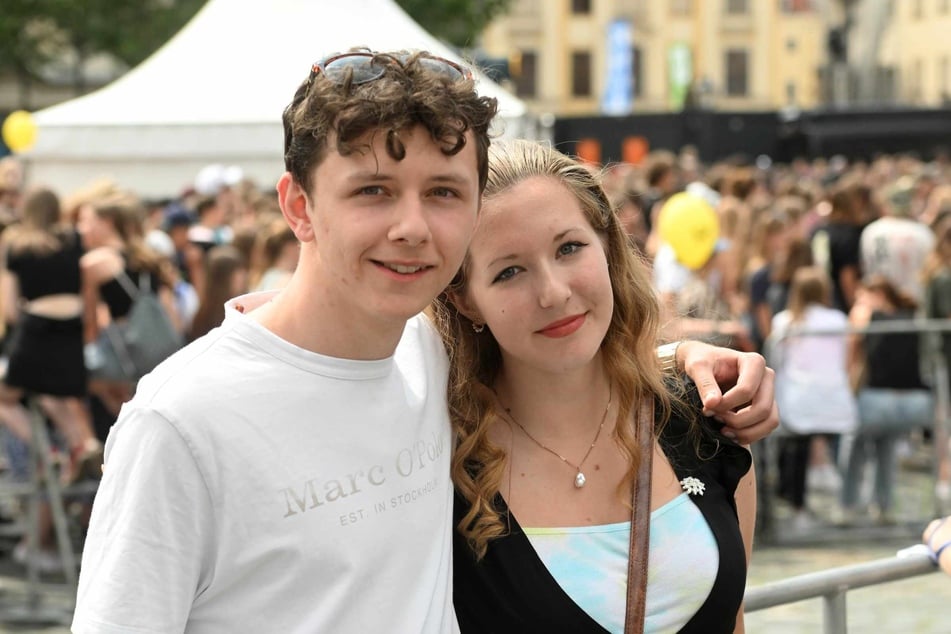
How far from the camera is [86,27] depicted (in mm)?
39500

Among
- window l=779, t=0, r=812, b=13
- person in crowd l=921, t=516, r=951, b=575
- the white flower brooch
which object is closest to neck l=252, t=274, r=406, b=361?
the white flower brooch

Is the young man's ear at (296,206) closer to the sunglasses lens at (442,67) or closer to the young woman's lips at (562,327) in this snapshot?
the sunglasses lens at (442,67)

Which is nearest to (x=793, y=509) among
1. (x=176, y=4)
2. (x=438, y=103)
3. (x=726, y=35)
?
(x=438, y=103)

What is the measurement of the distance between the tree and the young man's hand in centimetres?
3552

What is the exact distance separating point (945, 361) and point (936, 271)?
3.20ft

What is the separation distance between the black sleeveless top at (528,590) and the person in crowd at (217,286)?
556 cm

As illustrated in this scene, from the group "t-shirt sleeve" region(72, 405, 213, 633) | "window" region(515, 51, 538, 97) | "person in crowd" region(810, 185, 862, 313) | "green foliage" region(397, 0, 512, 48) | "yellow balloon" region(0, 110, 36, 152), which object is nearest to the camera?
"t-shirt sleeve" region(72, 405, 213, 633)

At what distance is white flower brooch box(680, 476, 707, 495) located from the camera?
256 centimetres

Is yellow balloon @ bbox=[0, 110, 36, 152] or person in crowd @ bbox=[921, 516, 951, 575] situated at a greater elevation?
yellow balloon @ bbox=[0, 110, 36, 152]

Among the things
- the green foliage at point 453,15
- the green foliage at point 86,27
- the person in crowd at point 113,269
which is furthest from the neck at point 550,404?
the green foliage at point 86,27

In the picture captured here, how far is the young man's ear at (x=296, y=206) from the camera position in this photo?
210 cm

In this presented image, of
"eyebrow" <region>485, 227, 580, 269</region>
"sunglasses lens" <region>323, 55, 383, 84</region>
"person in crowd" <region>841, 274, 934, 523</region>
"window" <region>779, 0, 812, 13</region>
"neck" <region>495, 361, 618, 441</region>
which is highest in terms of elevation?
"window" <region>779, 0, 812, 13</region>

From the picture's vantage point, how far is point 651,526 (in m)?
2.49

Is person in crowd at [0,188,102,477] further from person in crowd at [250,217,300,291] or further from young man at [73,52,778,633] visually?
young man at [73,52,778,633]
